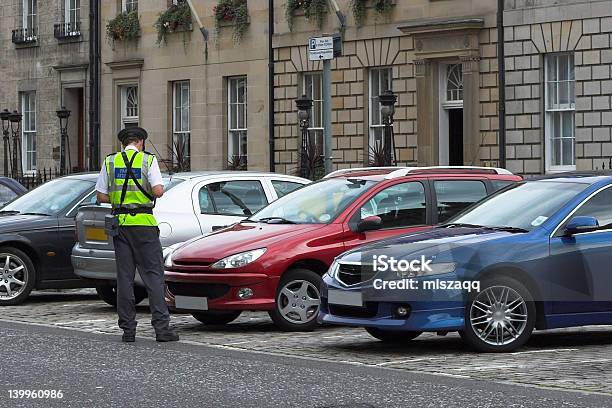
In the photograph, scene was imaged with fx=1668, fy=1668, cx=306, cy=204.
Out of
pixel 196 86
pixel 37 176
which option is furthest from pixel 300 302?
pixel 37 176

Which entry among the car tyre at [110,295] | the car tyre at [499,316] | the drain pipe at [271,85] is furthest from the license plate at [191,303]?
the drain pipe at [271,85]

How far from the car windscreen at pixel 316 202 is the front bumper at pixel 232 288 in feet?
3.40

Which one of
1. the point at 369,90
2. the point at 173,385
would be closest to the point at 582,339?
the point at 173,385

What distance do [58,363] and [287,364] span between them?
5.93 ft

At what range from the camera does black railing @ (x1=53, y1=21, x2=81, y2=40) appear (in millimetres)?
45312

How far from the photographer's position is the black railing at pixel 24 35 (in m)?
47.0

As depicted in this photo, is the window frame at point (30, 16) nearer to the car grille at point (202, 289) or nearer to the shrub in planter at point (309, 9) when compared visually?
the shrub in planter at point (309, 9)

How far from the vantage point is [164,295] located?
15.4 metres

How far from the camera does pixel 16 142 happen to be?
46906 millimetres

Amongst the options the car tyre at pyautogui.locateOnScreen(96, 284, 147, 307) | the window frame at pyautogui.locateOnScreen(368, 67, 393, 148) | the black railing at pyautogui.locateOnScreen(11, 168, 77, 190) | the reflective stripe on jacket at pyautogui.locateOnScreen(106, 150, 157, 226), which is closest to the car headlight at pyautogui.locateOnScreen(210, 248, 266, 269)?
the reflective stripe on jacket at pyautogui.locateOnScreen(106, 150, 157, 226)

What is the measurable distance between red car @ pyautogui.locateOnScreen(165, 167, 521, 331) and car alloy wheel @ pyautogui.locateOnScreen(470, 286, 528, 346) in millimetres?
2346

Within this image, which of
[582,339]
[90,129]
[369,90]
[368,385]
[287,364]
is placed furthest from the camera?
[90,129]

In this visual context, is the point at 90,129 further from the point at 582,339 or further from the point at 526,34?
the point at 582,339

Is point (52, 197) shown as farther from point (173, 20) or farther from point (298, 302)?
point (173, 20)
